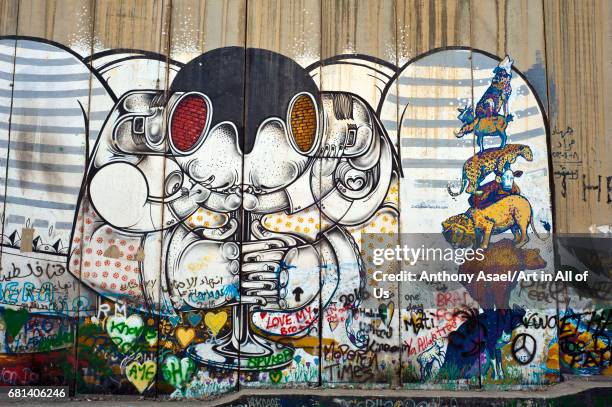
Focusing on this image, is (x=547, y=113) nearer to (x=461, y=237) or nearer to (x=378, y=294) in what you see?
(x=461, y=237)

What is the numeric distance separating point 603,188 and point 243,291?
5.30 meters

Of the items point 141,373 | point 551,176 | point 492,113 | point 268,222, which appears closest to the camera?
point 141,373

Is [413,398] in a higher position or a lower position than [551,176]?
lower

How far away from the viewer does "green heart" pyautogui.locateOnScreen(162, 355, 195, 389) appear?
8.09m

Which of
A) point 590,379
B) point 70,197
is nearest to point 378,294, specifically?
point 590,379

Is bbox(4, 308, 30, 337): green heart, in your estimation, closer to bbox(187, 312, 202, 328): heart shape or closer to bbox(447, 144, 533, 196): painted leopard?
bbox(187, 312, 202, 328): heart shape

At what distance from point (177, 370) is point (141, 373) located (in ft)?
1.63

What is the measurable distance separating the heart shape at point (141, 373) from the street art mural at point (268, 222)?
18 mm

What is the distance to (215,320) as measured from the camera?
8.12 metres

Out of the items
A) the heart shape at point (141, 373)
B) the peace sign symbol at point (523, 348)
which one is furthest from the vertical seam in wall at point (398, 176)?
the heart shape at point (141, 373)

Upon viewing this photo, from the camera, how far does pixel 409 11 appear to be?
28.2 ft

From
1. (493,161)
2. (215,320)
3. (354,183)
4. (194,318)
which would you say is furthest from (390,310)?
(194,318)

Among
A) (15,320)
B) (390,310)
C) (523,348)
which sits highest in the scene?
(390,310)

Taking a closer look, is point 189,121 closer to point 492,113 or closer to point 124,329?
point 124,329
